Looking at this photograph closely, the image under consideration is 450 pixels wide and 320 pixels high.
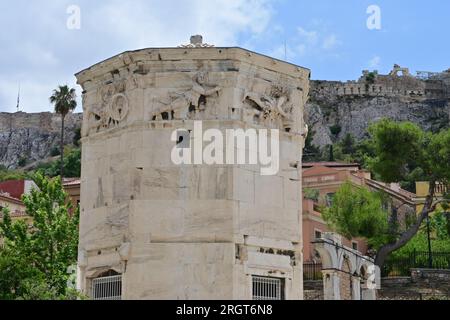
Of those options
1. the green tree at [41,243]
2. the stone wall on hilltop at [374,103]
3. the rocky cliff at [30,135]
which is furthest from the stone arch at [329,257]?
the rocky cliff at [30,135]

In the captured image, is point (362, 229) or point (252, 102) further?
point (362, 229)

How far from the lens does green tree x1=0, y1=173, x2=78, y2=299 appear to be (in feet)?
91.7

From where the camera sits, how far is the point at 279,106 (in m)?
13.8

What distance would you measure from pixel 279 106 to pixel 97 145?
269 centimetres

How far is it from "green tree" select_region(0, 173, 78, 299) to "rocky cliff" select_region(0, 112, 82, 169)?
241 ft

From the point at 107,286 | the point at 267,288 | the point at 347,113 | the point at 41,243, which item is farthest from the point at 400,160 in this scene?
the point at 347,113

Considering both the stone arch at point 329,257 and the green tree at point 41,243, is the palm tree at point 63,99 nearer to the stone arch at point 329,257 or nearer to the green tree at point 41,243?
the green tree at point 41,243

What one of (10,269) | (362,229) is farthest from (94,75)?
(362,229)

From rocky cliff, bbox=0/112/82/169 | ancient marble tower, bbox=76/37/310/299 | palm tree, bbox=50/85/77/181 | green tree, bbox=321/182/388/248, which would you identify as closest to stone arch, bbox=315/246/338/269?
ancient marble tower, bbox=76/37/310/299

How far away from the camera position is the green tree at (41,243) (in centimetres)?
2795

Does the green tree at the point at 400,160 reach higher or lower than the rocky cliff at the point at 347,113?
lower

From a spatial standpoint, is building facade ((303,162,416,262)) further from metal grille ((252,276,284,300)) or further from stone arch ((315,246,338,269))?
metal grille ((252,276,284,300))

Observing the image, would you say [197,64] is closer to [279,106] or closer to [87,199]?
[279,106]

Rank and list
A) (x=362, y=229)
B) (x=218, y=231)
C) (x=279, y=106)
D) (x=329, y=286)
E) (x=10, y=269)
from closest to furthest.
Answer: (x=218, y=231) → (x=279, y=106) → (x=329, y=286) → (x=10, y=269) → (x=362, y=229)
